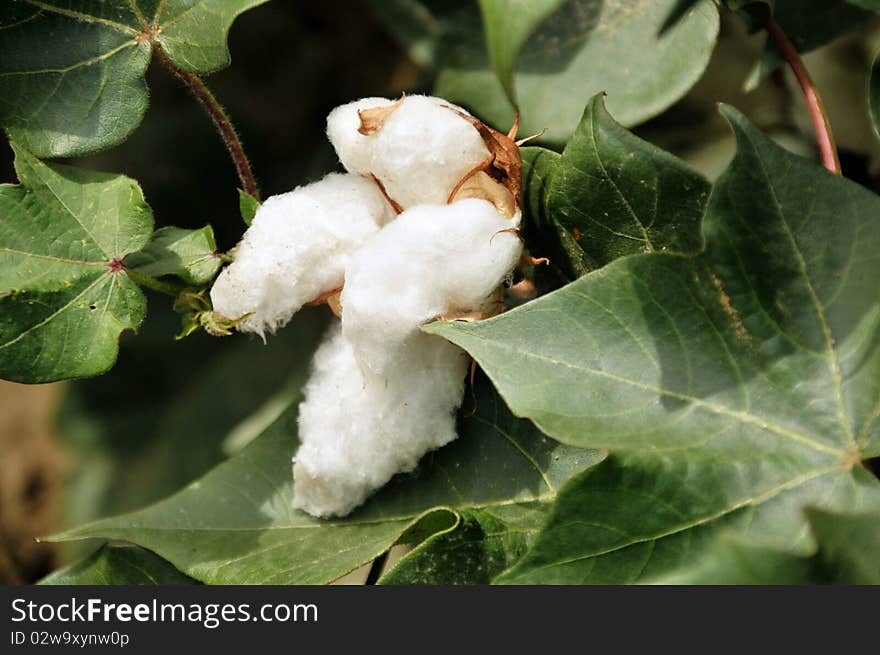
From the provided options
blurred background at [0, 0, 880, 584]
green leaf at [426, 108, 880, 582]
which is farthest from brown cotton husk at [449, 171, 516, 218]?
blurred background at [0, 0, 880, 584]

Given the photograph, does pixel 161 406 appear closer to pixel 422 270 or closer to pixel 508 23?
pixel 422 270

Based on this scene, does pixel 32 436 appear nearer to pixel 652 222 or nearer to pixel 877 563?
pixel 652 222

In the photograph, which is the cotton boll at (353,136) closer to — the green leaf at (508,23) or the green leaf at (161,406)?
the green leaf at (508,23)

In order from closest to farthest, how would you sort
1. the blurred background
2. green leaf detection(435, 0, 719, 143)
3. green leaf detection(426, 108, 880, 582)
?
green leaf detection(426, 108, 880, 582)
green leaf detection(435, 0, 719, 143)
the blurred background

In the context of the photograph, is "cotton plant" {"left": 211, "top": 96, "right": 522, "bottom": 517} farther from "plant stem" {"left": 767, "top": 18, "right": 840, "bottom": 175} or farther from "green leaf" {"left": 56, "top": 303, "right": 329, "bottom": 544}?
"green leaf" {"left": 56, "top": 303, "right": 329, "bottom": 544}

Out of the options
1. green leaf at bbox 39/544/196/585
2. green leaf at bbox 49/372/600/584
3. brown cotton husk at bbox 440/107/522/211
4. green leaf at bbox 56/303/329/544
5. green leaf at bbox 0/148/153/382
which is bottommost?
green leaf at bbox 56/303/329/544

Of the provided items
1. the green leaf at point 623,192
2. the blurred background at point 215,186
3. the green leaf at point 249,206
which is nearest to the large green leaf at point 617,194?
the green leaf at point 623,192
